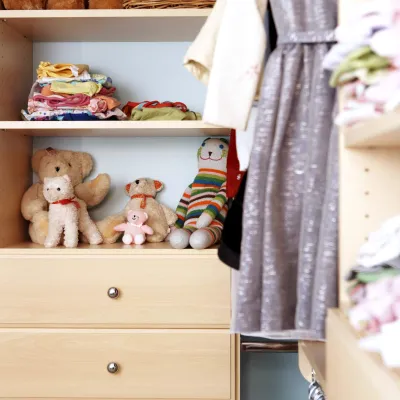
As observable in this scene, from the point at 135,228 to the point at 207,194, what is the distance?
0.26 metres

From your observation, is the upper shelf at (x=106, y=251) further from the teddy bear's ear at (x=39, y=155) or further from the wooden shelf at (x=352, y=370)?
the wooden shelf at (x=352, y=370)

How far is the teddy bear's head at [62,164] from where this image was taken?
2.12 meters

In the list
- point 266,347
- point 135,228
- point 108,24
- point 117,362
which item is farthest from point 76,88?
point 266,347

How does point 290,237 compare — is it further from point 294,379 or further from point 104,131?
point 294,379

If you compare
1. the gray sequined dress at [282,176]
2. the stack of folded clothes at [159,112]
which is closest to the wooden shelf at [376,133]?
the gray sequined dress at [282,176]

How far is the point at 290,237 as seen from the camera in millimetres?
1107

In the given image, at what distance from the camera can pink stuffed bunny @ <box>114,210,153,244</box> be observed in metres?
1.98

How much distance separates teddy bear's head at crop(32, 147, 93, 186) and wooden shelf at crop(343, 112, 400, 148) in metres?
1.41

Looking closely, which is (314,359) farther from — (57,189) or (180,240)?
(57,189)

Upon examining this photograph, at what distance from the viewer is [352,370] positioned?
71 centimetres

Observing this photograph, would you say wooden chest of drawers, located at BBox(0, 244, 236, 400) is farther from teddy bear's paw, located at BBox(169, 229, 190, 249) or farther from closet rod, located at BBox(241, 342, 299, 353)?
closet rod, located at BBox(241, 342, 299, 353)

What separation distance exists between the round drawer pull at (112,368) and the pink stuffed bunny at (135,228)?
374 millimetres

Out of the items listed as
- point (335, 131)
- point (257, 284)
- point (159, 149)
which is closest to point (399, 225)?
point (335, 131)

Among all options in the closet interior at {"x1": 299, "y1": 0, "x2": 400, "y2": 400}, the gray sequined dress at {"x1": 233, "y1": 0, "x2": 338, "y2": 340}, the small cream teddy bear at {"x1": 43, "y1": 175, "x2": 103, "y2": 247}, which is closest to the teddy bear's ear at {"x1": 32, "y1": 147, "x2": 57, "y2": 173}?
the small cream teddy bear at {"x1": 43, "y1": 175, "x2": 103, "y2": 247}
